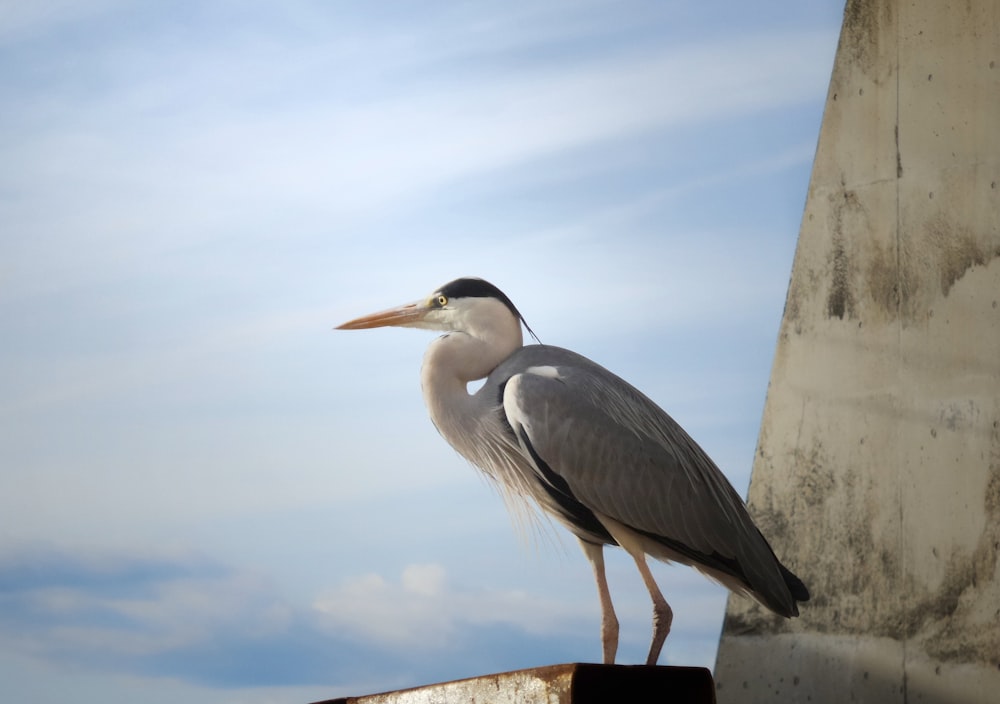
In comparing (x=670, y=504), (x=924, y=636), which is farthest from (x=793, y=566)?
(x=670, y=504)

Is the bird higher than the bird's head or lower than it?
lower

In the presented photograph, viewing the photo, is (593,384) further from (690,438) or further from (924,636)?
(924,636)

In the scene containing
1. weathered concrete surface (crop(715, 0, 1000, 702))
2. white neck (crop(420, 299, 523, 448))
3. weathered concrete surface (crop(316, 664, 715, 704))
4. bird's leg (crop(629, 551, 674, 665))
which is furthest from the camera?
weathered concrete surface (crop(715, 0, 1000, 702))

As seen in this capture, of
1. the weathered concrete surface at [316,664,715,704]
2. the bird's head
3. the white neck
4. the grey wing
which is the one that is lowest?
the weathered concrete surface at [316,664,715,704]

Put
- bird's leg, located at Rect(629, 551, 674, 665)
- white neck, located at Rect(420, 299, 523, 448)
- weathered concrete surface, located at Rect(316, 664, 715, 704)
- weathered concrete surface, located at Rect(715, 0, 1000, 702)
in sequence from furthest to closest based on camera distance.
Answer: weathered concrete surface, located at Rect(715, 0, 1000, 702) → white neck, located at Rect(420, 299, 523, 448) → bird's leg, located at Rect(629, 551, 674, 665) → weathered concrete surface, located at Rect(316, 664, 715, 704)

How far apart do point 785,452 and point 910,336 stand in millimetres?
584

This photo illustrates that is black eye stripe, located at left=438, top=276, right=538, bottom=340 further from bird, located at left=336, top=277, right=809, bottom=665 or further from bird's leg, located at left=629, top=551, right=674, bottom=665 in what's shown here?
bird's leg, located at left=629, top=551, right=674, bottom=665

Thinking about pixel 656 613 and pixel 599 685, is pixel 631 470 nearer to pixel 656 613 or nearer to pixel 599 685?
pixel 656 613

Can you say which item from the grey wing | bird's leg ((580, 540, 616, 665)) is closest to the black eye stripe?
the grey wing

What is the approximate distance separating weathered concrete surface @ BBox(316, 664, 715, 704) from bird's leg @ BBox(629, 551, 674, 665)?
559 millimetres

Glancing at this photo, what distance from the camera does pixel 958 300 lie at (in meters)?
3.61

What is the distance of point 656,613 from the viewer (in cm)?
281

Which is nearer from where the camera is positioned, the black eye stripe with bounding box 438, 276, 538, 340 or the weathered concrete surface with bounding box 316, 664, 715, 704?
the weathered concrete surface with bounding box 316, 664, 715, 704

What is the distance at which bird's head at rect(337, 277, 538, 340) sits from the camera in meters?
3.04
